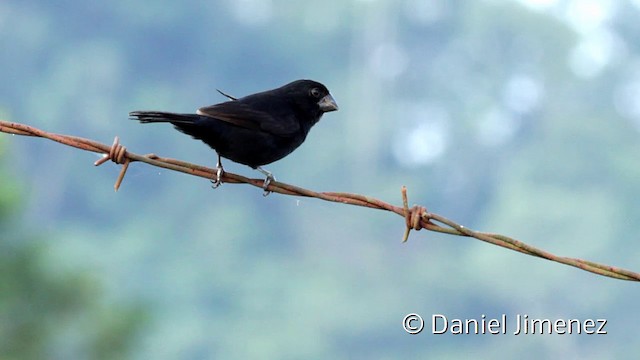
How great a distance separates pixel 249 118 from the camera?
5059mm

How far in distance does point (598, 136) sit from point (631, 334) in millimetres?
14647

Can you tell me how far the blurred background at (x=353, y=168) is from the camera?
59.4m

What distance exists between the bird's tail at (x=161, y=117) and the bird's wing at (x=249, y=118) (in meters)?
0.09

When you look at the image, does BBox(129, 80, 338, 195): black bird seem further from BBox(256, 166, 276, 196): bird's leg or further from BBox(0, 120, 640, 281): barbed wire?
BBox(0, 120, 640, 281): barbed wire

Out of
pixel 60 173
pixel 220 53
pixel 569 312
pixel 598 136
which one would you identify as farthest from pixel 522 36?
pixel 60 173

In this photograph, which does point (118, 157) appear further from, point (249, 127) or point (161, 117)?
point (249, 127)

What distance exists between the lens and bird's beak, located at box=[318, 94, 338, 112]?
571cm

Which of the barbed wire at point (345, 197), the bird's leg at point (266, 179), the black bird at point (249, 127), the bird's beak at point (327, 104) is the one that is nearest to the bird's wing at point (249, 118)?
the black bird at point (249, 127)

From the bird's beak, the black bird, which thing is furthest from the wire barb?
the bird's beak

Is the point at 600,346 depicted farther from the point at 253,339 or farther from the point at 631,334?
the point at 253,339

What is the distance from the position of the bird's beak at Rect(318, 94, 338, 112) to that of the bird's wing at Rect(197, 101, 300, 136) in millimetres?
441

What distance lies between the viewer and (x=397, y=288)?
63.6 m

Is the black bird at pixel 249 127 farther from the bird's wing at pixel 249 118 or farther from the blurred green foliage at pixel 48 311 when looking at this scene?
the blurred green foliage at pixel 48 311

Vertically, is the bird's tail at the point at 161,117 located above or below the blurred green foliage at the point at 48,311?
above
